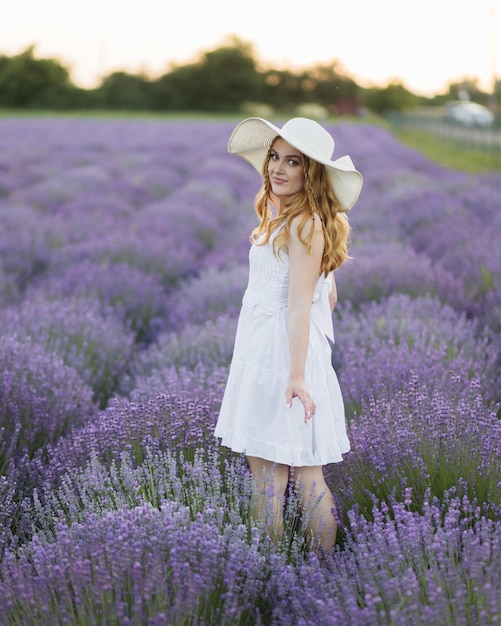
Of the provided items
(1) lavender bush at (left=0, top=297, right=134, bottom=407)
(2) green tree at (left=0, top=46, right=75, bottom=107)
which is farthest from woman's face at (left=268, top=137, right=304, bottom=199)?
(2) green tree at (left=0, top=46, right=75, bottom=107)

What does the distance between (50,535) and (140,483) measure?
40 cm

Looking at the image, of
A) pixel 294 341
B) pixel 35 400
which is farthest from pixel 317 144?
pixel 35 400

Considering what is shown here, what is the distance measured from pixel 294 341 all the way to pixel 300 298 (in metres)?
0.13

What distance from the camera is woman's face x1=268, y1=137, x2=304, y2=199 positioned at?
254 cm

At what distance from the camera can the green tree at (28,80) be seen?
2514 inches

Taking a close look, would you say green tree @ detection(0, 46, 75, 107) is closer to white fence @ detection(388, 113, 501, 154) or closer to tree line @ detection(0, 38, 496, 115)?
tree line @ detection(0, 38, 496, 115)

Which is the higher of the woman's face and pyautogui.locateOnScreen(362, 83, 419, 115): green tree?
pyautogui.locateOnScreen(362, 83, 419, 115): green tree

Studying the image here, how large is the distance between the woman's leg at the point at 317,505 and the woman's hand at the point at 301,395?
0.64 ft

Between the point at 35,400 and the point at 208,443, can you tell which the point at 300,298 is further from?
the point at 35,400

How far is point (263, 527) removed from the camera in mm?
2256

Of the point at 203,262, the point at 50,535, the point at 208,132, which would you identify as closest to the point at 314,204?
the point at 50,535

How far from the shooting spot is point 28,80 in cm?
6419

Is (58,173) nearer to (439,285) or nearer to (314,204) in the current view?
(439,285)

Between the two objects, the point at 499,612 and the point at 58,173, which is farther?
the point at 58,173
